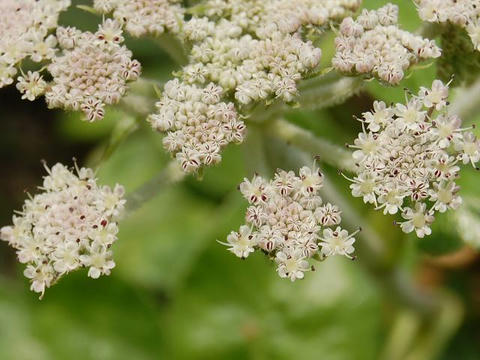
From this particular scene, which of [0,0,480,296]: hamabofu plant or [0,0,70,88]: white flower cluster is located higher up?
[0,0,70,88]: white flower cluster

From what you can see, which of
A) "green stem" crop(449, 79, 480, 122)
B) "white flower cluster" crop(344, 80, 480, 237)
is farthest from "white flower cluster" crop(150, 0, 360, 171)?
"green stem" crop(449, 79, 480, 122)

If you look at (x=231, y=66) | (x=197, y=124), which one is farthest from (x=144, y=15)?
(x=197, y=124)

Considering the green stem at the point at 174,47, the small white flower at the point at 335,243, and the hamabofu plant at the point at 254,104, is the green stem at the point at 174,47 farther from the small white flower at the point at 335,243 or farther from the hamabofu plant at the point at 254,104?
the small white flower at the point at 335,243

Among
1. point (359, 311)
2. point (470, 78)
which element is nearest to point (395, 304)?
point (359, 311)

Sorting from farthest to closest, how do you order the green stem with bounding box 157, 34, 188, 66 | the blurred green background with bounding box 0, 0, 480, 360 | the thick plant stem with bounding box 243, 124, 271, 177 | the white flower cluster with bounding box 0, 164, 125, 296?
the blurred green background with bounding box 0, 0, 480, 360 < the thick plant stem with bounding box 243, 124, 271, 177 < the green stem with bounding box 157, 34, 188, 66 < the white flower cluster with bounding box 0, 164, 125, 296

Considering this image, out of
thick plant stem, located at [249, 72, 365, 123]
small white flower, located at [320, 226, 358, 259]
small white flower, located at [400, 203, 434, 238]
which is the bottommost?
small white flower, located at [320, 226, 358, 259]

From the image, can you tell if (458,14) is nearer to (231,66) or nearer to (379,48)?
(379,48)

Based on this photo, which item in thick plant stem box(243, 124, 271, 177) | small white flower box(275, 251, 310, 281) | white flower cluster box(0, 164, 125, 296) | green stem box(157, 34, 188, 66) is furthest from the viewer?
thick plant stem box(243, 124, 271, 177)

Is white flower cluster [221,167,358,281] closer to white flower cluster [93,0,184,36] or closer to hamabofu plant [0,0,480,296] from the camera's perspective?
hamabofu plant [0,0,480,296]
